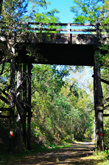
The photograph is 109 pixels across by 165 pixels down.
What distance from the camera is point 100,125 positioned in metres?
12.1

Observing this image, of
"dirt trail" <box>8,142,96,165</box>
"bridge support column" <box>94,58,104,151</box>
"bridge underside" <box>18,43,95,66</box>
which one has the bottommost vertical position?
"dirt trail" <box>8,142,96,165</box>

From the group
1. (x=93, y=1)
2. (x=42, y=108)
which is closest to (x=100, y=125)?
(x=42, y=108)

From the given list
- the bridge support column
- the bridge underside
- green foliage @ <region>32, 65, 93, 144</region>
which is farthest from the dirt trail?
green foliage @ <region>32, 65, 93, 144</region>

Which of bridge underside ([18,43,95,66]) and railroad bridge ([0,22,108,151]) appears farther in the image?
bridge underside ([18,43,95,66])

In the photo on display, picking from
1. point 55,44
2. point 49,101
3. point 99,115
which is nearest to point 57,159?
point 99,115

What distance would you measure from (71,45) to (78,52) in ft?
5.15

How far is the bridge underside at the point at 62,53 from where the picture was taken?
1350 cm

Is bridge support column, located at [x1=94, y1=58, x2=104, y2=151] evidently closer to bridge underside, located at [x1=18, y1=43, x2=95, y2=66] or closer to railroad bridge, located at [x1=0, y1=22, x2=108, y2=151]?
railroad bridge, located at [x1=0, y1=22, x2=108, y2=151]

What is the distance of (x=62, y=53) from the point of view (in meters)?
15.2

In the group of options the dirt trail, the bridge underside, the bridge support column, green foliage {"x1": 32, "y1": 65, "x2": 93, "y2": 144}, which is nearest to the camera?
the dirt trail

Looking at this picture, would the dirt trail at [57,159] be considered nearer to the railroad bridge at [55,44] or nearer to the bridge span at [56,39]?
the railroad bridge at [55,44]

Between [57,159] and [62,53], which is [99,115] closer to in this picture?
[57,159]

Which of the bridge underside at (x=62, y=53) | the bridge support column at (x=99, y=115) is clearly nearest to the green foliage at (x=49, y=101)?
the bridge underside at (x=62, y=53)

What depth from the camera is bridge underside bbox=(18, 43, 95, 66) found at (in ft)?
44.3
